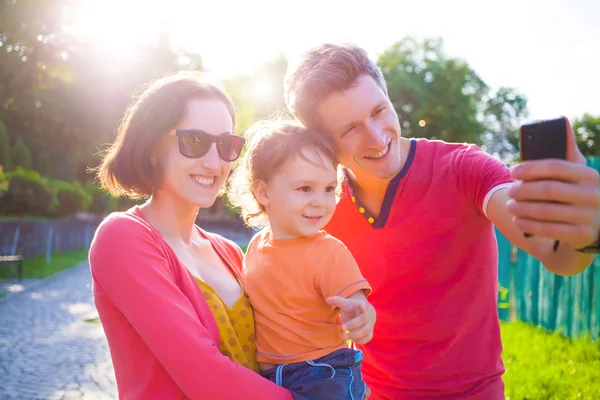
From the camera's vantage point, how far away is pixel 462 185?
2604mm

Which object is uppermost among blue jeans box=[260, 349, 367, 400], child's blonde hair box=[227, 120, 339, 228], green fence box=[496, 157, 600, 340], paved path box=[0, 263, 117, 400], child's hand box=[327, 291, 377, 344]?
child's blonde hair box=[227, 120, 339, 228]

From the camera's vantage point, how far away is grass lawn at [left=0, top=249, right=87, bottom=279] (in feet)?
54.0

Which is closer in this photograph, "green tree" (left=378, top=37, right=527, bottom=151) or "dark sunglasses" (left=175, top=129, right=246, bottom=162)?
"dark sunglasses" (left=175, top=129, right=246, bottom=162)

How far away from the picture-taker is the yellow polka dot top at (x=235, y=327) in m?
2.31

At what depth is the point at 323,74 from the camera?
2.79 m

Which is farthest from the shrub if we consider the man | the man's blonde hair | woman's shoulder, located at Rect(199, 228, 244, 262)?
the man

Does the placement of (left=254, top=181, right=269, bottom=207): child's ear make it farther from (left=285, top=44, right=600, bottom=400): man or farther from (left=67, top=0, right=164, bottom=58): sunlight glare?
(left=67, top=0, right=164, bottom=58): sunlight glare

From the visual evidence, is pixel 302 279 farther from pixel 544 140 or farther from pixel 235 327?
pixel 544 140

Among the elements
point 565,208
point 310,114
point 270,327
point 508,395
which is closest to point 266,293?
point 270,327

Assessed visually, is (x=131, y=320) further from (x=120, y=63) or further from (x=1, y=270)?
(x=120, y=63)

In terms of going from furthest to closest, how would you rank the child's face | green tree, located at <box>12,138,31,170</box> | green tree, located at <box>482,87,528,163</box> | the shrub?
green tree, located at <box>482,87,528,163</box> < green tree, located at <box>12,138,31,170</box> < the shrub < the child's face

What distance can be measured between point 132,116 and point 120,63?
28.9 m

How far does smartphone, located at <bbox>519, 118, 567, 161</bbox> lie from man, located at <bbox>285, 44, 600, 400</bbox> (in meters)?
1.09

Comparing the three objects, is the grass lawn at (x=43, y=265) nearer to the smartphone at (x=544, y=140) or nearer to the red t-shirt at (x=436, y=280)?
the red t-shirt at (x=436, y=280)
